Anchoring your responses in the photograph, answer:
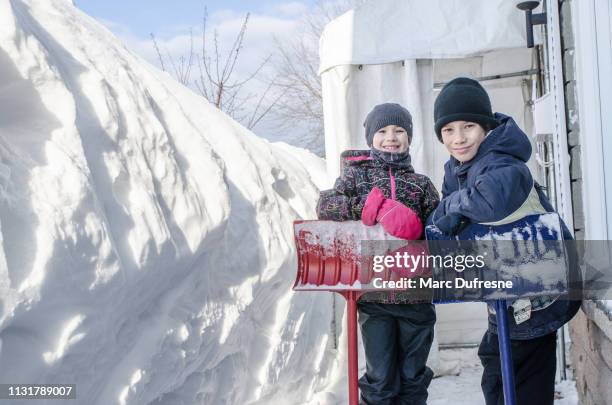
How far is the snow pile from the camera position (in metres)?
1.94

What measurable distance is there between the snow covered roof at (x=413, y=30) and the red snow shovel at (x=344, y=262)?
Result: 6.81 ft

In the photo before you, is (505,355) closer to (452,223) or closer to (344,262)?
(452,223)

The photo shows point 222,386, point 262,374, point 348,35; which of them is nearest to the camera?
point 222,386

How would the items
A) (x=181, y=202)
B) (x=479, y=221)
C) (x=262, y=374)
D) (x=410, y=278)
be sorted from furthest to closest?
(x=262, y=374), (x=181, y=202), (x=410, y=278), (x=479, y=221)

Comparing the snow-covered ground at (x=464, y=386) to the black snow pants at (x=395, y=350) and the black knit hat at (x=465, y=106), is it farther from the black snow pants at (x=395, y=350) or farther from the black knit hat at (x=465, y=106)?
the black knit hat at (x=465, y=106)

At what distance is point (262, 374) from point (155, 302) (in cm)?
109

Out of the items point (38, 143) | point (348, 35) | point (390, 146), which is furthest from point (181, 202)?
point (348, 35)

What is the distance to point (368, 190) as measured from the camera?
2725mm

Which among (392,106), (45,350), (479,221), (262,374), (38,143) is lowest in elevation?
(262,374)

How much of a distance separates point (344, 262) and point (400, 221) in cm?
28

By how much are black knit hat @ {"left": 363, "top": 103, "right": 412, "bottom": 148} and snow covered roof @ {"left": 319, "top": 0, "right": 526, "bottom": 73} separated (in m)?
1.51

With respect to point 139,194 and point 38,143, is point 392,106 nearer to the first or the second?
point 139,194

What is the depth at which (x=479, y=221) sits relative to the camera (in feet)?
7.00

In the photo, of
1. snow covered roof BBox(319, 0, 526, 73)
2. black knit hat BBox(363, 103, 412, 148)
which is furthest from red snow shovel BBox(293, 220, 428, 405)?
snow covered roof BBox(319, 0, 526, 73)
